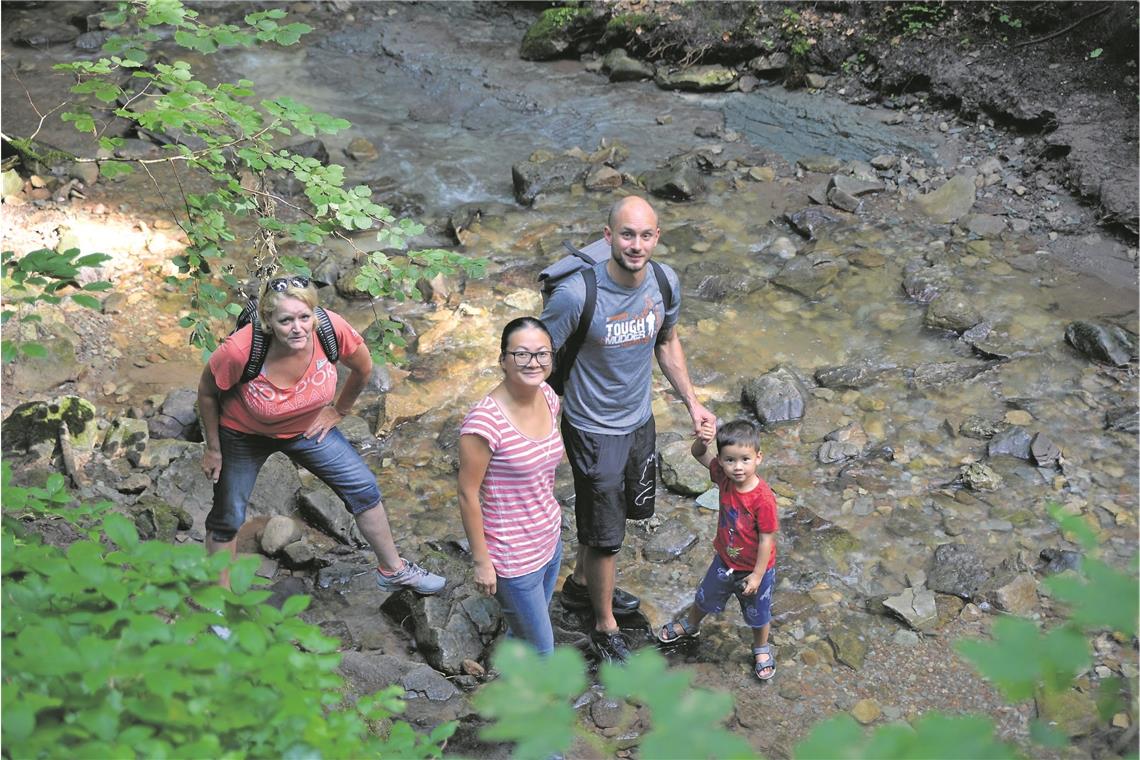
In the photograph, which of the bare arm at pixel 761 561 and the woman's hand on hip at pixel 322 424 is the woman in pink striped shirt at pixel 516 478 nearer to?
the bare arm at pixel 761 561

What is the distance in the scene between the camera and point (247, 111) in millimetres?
4312

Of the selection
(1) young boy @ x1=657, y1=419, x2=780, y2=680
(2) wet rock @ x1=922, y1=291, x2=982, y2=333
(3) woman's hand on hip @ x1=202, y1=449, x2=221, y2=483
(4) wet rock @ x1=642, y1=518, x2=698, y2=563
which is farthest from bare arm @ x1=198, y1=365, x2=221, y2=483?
(2) wet rock @ x1=922, y1=291, x2=982, y2=333

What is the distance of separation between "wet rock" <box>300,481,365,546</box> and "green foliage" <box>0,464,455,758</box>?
3.15 meters

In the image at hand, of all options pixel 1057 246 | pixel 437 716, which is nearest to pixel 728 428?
pixel 437 716

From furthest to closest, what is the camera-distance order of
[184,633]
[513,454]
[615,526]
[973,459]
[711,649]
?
[973,459] → [711,649] → [615,526] → [513,454] → [184,633]

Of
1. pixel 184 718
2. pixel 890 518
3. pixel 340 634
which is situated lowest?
pixel 340 634

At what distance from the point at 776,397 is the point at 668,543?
1.69m

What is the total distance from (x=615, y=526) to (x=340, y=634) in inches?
60.5

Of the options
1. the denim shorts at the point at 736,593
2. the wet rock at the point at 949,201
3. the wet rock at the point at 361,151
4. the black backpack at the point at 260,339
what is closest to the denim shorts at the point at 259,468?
the black backpack at the point at 260,339

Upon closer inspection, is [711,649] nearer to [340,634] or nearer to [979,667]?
[340,634]

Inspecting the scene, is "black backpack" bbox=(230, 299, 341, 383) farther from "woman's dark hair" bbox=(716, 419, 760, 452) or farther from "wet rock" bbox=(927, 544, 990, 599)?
"wet rock" bbox=(927, 544, 990, 599)

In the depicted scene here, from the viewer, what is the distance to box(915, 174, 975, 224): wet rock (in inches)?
350

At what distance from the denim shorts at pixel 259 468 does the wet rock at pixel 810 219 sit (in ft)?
18.5

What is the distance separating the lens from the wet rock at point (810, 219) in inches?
350
